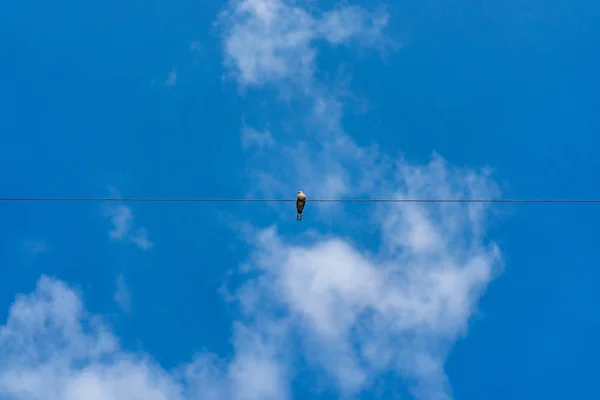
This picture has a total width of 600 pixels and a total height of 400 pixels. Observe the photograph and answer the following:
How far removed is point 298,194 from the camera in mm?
20109
